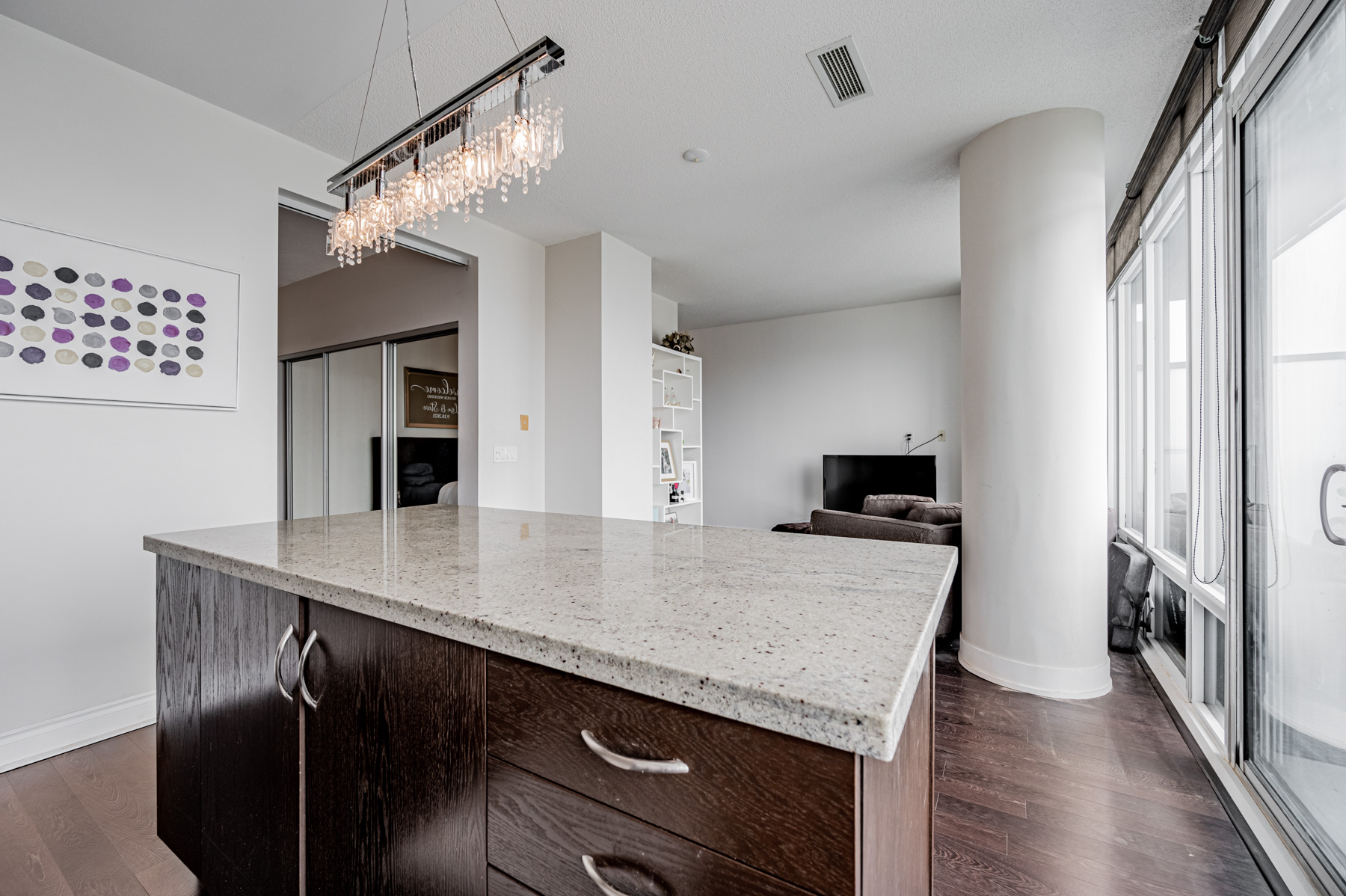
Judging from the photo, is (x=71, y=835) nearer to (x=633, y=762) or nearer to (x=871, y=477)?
(x=633, y=762)

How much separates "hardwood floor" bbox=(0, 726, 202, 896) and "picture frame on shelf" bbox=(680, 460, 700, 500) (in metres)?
4.17

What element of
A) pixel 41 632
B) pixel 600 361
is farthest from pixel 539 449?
pixel 41 632

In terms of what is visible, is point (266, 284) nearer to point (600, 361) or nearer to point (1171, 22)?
point (600, 361)

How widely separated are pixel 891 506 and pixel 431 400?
3.12 meters

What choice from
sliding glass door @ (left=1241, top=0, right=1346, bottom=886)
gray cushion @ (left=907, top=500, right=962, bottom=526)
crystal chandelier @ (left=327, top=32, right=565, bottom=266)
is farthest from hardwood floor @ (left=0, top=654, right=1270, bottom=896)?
crystal chandelier @ (left=327, top=32, right=565, bottom=266)

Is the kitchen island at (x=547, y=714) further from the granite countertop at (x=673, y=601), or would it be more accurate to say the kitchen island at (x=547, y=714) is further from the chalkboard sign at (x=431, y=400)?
the chalkboard sign at (x=431, y=400)

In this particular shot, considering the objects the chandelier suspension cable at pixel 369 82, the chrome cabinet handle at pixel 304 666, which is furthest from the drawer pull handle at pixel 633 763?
the chandelier suspension cable at pixel 369 82

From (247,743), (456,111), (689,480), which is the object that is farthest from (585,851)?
(689,480)

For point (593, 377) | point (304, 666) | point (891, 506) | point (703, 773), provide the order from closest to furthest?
point (703, 773), point (304, 666), point (891, 506), point (593, 377)

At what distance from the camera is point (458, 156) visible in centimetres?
166

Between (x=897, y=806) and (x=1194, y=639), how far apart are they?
245 centimetres

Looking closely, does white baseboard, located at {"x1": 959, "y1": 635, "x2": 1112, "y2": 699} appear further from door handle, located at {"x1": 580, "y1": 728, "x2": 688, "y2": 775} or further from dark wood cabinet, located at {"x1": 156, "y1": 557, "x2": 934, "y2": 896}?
door handle, located at {"x1": 580, "y1": 728, "x2": 688, "y2": 775}

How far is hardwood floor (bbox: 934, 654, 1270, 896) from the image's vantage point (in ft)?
4.87

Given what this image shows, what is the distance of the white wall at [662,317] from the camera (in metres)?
5.63
